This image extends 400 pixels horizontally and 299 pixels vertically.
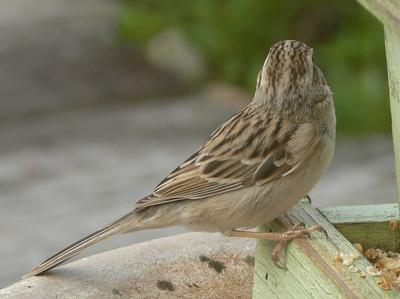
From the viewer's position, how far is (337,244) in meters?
3.40

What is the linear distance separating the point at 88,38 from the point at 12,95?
4.34 feet

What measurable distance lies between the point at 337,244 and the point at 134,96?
293 inches

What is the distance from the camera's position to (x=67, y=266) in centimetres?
381

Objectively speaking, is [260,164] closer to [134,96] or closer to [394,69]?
[394,69]

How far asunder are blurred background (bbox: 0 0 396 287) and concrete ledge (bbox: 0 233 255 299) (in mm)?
3963

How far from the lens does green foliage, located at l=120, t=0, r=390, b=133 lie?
9.46 meters

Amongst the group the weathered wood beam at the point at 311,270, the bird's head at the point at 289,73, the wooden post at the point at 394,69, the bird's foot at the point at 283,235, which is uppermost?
the bird's head at the point at 289,73

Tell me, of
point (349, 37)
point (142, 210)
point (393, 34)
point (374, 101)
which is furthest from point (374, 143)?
point (393, 34)

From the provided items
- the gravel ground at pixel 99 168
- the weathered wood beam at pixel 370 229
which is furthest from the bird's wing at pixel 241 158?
the gravel ground at pixel 99 168

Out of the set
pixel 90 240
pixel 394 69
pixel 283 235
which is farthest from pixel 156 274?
pixel 394 69

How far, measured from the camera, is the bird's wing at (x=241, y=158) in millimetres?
3914

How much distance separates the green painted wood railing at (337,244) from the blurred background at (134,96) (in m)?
4.27

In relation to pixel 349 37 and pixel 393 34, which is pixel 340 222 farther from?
pixel 349 37

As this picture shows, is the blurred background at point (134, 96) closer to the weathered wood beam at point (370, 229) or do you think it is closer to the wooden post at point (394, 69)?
the weathered wood beam at point (370, 229)
